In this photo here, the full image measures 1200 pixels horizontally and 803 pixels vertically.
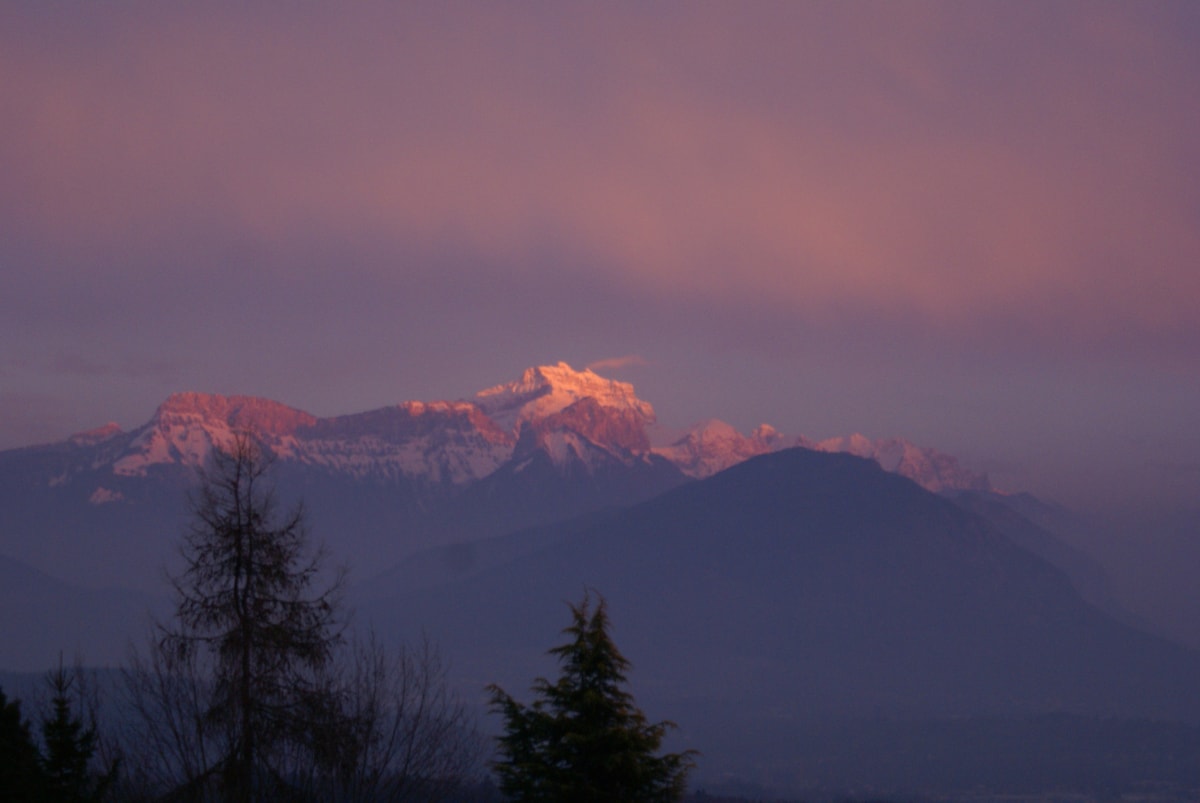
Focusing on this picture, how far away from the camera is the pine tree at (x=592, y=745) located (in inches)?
1278

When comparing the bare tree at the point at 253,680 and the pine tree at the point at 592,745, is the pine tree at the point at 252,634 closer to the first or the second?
the bare tree at the point at 253,680

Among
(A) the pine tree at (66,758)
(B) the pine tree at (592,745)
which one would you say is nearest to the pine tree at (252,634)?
(A) the pine tree at (66,758)

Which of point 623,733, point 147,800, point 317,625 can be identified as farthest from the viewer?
point 623,733

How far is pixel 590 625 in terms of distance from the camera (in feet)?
112

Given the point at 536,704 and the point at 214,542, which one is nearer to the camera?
the point at 214,542

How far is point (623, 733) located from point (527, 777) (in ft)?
9.59

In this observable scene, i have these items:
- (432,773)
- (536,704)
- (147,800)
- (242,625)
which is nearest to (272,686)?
(242,625)

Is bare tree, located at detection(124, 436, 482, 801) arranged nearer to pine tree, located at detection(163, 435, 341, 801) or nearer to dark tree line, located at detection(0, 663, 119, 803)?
pine tree, located at detection(163, 435, 341, 801)

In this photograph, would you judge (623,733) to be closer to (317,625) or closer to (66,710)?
(317,625)

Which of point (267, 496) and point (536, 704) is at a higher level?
point (267, 496)

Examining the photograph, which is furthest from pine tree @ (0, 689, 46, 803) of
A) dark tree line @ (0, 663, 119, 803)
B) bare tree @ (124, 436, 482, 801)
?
bare tree @ (124, 436, 482, 801)

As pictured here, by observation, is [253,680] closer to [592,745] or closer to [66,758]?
[66,758]

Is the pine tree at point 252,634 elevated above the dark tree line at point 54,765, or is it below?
above

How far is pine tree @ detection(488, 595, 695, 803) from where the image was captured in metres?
32.5
